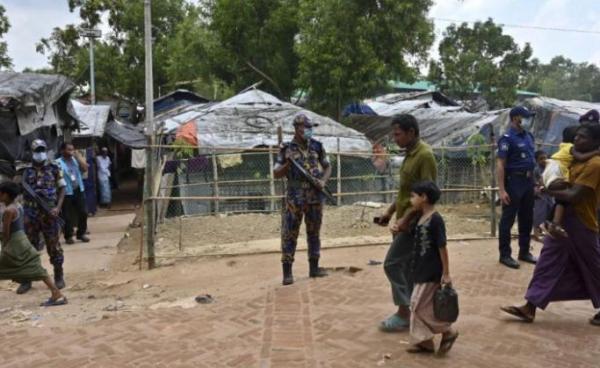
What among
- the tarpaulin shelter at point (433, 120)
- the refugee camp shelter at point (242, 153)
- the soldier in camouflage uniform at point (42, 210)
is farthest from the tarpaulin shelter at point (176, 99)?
the soldier in camouflage uniform at point (42, 210)

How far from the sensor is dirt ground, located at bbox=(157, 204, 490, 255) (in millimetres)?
8859

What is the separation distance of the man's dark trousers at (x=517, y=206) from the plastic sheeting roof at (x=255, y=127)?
808 cm

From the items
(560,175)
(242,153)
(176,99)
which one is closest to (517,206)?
(560,175)

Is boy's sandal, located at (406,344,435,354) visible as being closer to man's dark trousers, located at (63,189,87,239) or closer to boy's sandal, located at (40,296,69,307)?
boy's sandal, located at (40,296,69,307)

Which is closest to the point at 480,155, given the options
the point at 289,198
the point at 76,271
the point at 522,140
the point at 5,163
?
the point at 522,140

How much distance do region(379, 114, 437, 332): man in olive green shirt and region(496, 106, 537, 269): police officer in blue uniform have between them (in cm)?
223

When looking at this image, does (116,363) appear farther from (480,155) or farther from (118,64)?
(118,64)

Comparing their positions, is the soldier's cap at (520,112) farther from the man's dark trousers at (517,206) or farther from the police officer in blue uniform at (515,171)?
the man's dark trousers at (517,206)

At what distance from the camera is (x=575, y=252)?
163 inches

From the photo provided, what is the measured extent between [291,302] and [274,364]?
4.24 ft

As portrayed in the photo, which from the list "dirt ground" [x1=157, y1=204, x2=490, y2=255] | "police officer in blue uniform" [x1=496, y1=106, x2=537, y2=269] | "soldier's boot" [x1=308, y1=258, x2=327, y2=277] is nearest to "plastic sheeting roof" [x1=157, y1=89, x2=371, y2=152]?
"dirt ground" [x1=157, y1=204, x2=490, y2=255]

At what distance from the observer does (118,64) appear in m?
28.0

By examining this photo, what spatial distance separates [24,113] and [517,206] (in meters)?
7.95

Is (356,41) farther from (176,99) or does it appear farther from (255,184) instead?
(176,99)
